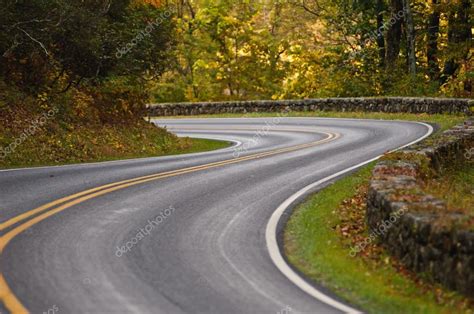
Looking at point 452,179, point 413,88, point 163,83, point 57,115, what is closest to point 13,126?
point 57,115

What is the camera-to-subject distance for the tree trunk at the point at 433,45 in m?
35.8

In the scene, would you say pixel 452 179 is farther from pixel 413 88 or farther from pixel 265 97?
pixel 265 97

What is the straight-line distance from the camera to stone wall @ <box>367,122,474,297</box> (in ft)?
21.1

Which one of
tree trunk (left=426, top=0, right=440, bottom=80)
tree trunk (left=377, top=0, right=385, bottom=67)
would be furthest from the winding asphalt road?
tree trunk (left=426, top=0, right=440, bottom=80)

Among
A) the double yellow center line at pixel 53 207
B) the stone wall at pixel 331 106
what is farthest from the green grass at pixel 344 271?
the stone wall at pixel 331 106

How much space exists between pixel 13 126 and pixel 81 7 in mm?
4214

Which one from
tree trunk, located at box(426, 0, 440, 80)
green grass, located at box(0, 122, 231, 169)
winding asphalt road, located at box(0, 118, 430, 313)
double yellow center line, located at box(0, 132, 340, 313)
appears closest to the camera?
double yellow center line, located at box(0, 132, 340, 313)

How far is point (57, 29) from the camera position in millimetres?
16891

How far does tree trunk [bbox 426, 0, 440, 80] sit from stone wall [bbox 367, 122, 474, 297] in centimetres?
2799

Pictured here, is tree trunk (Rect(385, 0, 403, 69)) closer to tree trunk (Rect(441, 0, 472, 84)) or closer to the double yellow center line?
tree trunk (Rect(441, 0, 472, 84))

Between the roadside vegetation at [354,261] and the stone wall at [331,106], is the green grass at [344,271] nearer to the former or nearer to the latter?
the roadside vegetation at [354,261]

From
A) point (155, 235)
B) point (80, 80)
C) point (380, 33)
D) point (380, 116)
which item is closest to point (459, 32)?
point (380, 33)

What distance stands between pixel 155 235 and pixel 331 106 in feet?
81.2

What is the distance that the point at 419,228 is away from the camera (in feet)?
23.1
